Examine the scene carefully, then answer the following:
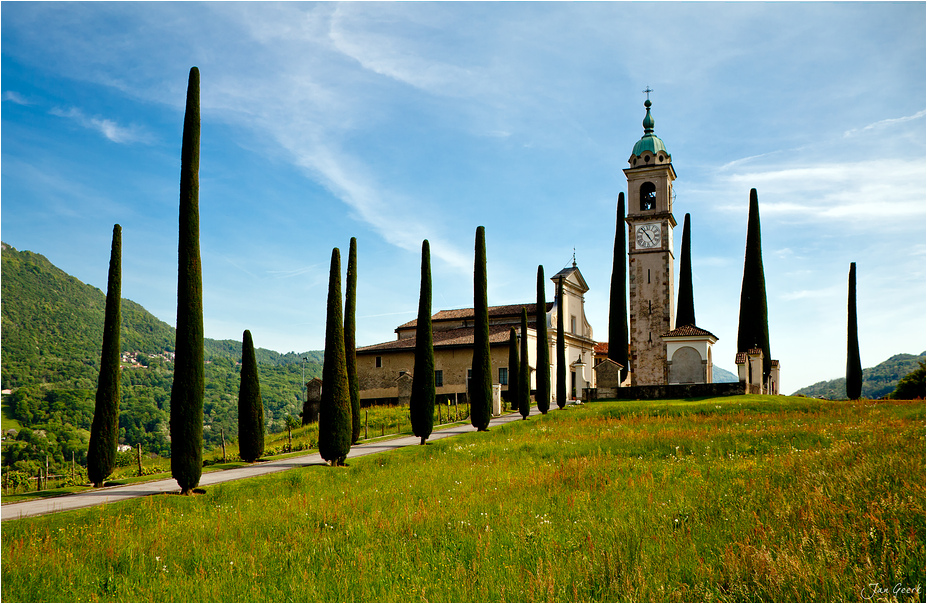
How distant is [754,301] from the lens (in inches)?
1708

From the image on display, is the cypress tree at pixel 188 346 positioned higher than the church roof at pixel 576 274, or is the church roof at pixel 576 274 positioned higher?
the church roof at pixel 576 274

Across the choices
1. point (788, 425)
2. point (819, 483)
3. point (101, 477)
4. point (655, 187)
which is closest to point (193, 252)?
point (101, 477)

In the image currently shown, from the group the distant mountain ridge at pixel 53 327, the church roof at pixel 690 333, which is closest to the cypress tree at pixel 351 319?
the church roof at pixel 690 333

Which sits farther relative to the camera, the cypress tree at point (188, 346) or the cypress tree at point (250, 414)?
the cypress tree at point (250, 414)

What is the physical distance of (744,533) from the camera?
8273 millimetres

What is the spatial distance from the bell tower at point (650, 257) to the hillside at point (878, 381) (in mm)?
52925

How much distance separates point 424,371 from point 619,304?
27810 millimetres

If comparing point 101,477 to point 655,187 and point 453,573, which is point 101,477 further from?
point 655,187

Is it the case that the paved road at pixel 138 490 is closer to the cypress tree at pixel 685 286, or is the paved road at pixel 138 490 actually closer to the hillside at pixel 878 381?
the cypress tree at pixel 685 286

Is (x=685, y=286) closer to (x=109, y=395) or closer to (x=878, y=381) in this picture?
(x=109, y=395)

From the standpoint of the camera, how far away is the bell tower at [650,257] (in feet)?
161

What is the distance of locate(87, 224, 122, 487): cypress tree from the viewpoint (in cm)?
2022

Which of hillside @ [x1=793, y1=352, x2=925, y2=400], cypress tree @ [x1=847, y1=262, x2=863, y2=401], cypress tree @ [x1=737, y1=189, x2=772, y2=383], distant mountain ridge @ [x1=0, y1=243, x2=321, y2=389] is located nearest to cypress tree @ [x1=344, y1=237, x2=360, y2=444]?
cypress tree @ [x1=737, y1=189, x2=772, y2=383]

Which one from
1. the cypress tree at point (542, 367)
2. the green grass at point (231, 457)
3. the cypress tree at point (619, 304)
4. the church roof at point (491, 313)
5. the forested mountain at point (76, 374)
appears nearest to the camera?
the green grass at point (231, 457)
